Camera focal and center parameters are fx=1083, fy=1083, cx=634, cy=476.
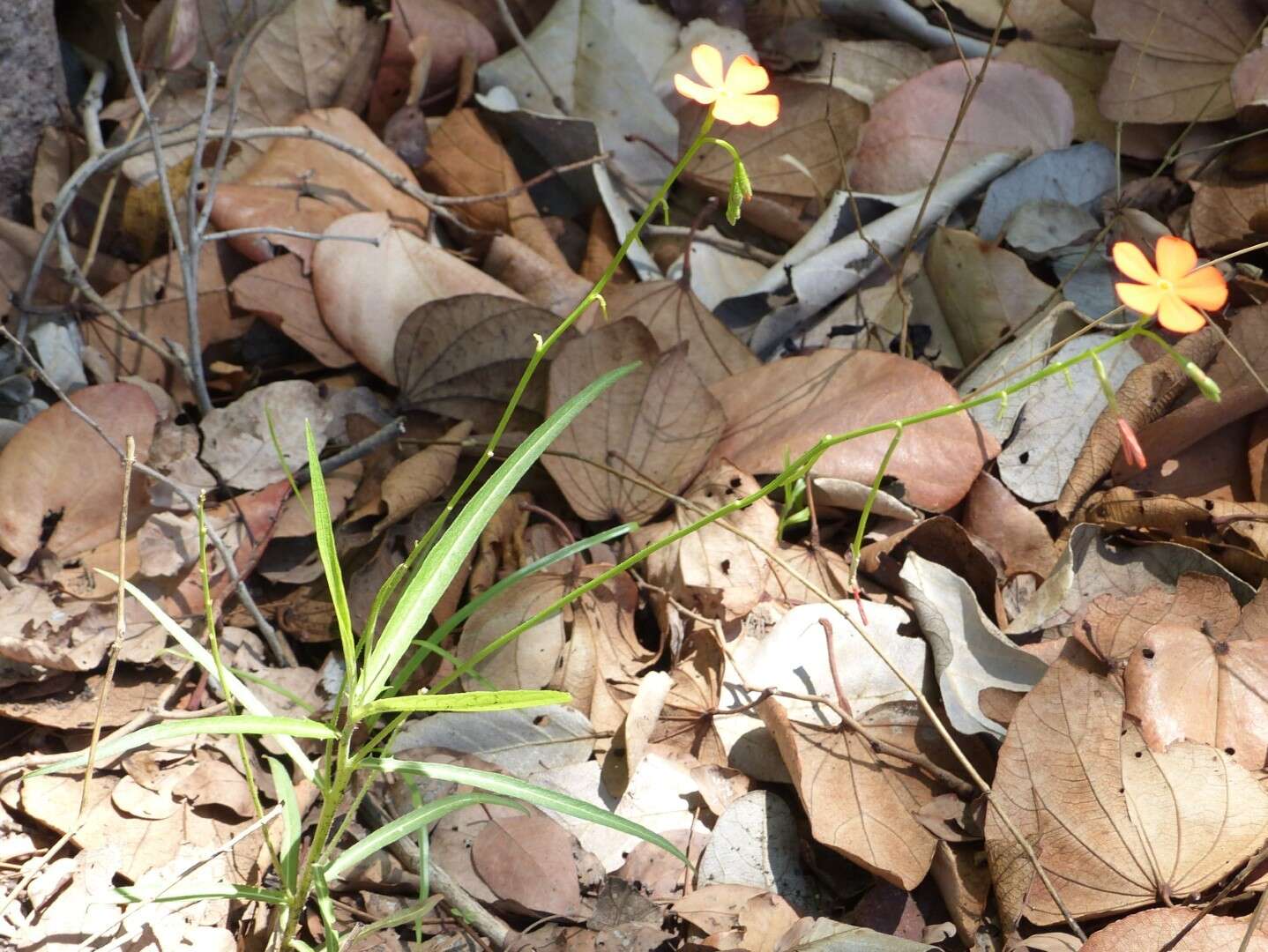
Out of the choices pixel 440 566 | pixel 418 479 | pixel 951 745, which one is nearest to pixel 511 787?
pixel 440 566

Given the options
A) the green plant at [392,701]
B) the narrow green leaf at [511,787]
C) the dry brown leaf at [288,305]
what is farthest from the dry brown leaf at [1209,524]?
the dry brown leaf at [288,305]

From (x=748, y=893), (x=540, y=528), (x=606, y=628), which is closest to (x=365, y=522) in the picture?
(x=540, y=528)

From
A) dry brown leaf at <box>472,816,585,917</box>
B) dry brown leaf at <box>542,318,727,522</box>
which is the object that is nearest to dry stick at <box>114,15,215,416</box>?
dry brown leaf at <box>542,318,727,522</box>

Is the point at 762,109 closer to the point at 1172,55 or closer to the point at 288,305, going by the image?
the point at 288,305

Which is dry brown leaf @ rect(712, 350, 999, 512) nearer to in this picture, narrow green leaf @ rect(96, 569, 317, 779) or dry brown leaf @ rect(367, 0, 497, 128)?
narrow green leaf @ rect(96, 569, 317, 779)

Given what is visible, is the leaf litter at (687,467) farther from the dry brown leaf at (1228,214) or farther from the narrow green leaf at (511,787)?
the narrow green leaf at (511,787)

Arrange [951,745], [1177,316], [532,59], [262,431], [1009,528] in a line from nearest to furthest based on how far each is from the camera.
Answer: [1177,316], [951,745], [1009,528], [262,431], [532,59]
